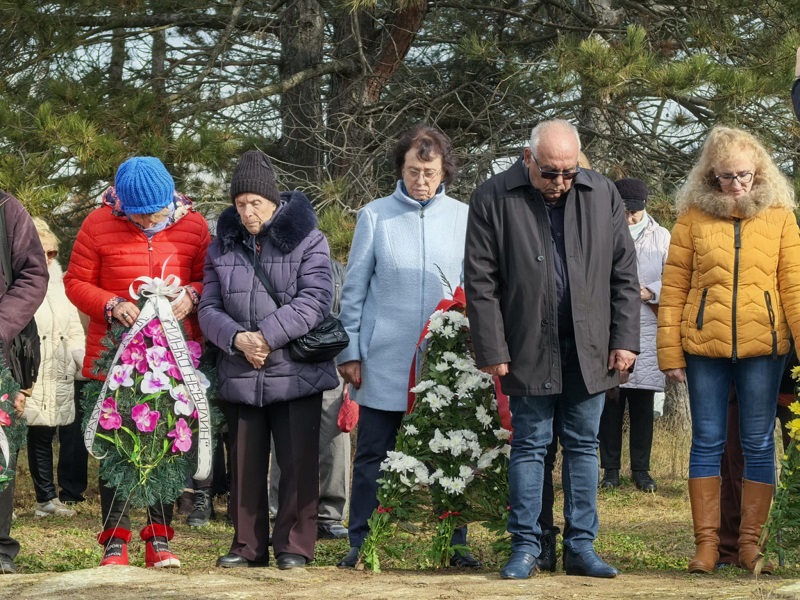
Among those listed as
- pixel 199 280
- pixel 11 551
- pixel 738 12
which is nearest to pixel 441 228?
pixel 199 280

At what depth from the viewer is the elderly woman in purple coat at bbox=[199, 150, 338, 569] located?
17.3 feet

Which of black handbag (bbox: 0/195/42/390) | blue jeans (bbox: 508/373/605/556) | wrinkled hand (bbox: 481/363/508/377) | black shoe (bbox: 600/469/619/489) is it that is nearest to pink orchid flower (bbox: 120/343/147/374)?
black handbag (bbox: 0/195/42/390)

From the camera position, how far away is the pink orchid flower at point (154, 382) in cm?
521

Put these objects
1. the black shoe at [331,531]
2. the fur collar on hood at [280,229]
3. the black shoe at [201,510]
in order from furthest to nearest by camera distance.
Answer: the black shoe at [201,510] → the black shoe at [331,531] → the fur collar on hood at [280,229]

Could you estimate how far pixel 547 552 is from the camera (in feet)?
17.0

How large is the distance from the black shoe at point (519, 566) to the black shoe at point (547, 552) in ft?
0.88

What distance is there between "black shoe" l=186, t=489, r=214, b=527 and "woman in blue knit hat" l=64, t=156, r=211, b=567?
1889 millimetres

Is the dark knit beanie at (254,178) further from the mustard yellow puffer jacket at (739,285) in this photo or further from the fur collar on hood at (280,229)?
the mustard yellow puffer jacket at (739,285)

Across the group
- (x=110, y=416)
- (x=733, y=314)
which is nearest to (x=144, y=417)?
(x=110, y=416)

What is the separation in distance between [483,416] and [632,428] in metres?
3.33

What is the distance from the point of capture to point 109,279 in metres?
5.43

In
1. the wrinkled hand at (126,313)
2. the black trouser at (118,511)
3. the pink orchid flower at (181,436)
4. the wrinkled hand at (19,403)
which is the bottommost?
the black trouser at (118,511)

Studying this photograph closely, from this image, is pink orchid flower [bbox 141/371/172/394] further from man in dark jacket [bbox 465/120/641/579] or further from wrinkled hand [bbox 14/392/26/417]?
man in dark jacket [bbox 465/120/641/579]

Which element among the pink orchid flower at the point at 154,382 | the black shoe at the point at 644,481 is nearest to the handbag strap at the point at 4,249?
the pink orchid flower at the point at 154,382
